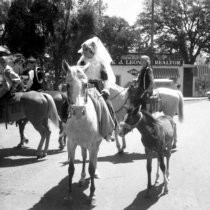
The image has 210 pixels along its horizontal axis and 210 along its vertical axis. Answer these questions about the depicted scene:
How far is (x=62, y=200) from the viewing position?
6.32 m

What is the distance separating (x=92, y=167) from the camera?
6.29 m

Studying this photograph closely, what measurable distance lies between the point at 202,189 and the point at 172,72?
145ft

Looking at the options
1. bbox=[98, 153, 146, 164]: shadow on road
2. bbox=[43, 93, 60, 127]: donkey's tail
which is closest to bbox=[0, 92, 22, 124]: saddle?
bbox=[43, 93, 60, 127]: donkey's tail

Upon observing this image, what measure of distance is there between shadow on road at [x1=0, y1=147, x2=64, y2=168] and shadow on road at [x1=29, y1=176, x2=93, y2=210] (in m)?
2.08

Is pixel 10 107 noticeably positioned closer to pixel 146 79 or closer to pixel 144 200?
pixel 146 79

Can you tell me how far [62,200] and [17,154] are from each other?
3939 mm

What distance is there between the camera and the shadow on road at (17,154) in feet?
29.4

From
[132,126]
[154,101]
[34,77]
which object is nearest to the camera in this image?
[132,126]

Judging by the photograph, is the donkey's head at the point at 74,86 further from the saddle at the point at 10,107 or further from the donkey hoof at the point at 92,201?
the saddle at the point at 10,107

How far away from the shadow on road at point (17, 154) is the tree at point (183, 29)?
163ft

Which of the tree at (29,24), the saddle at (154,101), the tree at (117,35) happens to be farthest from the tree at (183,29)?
the saddle at (154,101)

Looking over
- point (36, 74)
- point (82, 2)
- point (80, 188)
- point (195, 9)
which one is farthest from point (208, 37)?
point (80, 188)

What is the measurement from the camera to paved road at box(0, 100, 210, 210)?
6.14 metres

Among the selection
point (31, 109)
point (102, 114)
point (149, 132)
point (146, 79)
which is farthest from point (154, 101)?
point (149, 132)
